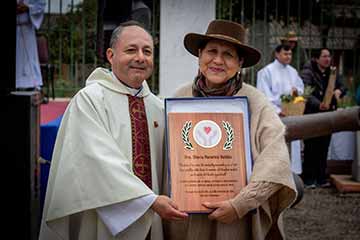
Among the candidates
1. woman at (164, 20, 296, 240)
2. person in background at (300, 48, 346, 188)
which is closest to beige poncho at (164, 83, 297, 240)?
woman at (164, 20, 296, 240)

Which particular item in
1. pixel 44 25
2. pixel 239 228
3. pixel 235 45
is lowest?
pixel 239 228

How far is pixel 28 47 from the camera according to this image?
7211 millimetres

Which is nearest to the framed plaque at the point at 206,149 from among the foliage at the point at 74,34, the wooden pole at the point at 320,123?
the wooden pole at the point at 320,123

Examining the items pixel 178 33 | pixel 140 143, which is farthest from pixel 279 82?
pixel 140 143

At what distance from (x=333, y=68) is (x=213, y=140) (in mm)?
6067

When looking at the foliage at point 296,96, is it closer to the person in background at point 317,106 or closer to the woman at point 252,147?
the person in background at point 317,106

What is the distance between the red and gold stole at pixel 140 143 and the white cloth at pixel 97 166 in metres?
0.02

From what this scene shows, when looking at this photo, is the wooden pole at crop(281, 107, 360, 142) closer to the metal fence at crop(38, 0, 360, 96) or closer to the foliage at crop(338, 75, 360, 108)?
the metal fence at crop(38, 0, 360, 96)

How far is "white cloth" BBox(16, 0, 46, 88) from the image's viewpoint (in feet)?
22.9

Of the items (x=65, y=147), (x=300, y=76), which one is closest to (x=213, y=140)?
(x=65, y=147)

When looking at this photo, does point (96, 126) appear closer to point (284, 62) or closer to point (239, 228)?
point (239, 228)

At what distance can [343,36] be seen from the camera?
9.26 m

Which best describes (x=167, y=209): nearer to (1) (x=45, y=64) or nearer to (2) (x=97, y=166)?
(2) (x=97, y=166)

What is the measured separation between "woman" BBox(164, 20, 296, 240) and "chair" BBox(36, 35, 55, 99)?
4793mm
